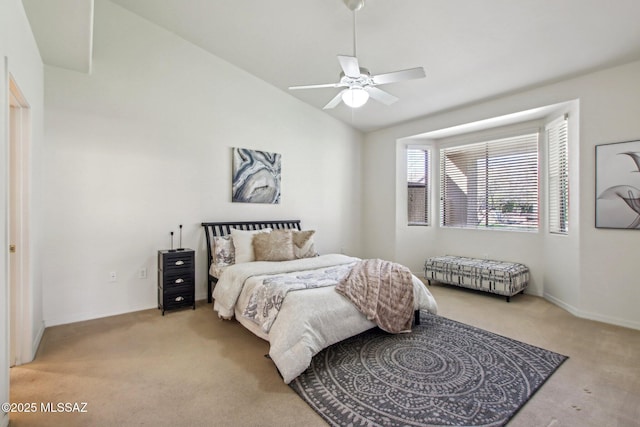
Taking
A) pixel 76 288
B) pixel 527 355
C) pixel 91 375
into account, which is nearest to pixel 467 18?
pixel 527 355

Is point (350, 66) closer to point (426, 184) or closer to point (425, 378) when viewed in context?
point (425, 378)

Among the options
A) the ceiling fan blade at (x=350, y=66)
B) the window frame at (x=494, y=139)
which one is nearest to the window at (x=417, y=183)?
the window frame at (x=494, y=139)

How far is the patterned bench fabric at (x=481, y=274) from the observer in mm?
4297

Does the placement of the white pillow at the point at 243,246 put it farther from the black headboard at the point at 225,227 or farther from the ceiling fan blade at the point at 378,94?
the ceiling fan blade at the point at 378,94

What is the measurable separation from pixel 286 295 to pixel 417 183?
13.6 feet

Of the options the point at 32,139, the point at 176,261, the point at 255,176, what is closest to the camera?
the point at 32,139

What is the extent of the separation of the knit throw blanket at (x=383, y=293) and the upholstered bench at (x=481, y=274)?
1.92 m

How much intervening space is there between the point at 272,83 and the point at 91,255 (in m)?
3.57

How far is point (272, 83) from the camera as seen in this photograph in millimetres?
5020

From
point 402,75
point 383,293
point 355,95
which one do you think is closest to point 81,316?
point 383,293

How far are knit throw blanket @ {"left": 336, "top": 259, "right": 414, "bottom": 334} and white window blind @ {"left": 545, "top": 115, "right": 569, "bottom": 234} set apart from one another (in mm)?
2653

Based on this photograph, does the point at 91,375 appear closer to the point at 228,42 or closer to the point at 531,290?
the point at 228,42

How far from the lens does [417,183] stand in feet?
19.5

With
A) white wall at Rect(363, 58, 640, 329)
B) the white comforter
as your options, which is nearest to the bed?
the white comforter
